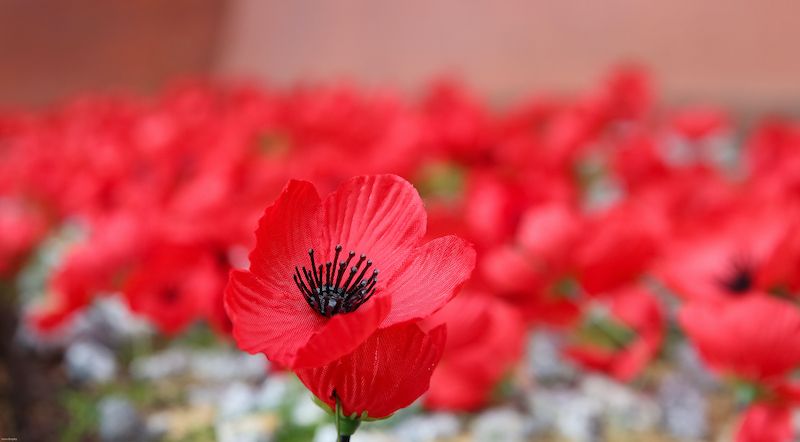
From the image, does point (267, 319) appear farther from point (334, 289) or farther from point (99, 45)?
point (99, 45)

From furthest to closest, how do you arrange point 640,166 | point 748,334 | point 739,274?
1. point 640,166
2. point 739,274
3. point 748,334

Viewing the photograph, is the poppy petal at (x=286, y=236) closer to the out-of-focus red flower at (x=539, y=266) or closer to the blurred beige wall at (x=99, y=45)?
the out-of-focus red flower at (x=539, y=266)

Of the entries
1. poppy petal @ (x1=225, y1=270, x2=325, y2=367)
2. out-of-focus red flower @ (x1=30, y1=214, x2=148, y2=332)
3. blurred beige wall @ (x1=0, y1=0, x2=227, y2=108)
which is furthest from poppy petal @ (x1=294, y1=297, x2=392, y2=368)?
blurred beige wall @ (x1=0, y1=0, x2=227, y2=108)

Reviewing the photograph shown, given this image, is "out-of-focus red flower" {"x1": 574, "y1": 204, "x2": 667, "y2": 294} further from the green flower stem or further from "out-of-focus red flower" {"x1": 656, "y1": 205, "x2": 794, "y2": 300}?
the green flower stem

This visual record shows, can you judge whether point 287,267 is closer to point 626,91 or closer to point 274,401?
point 274,401

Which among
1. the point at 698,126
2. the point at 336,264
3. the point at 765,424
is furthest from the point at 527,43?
the point at 336,264
